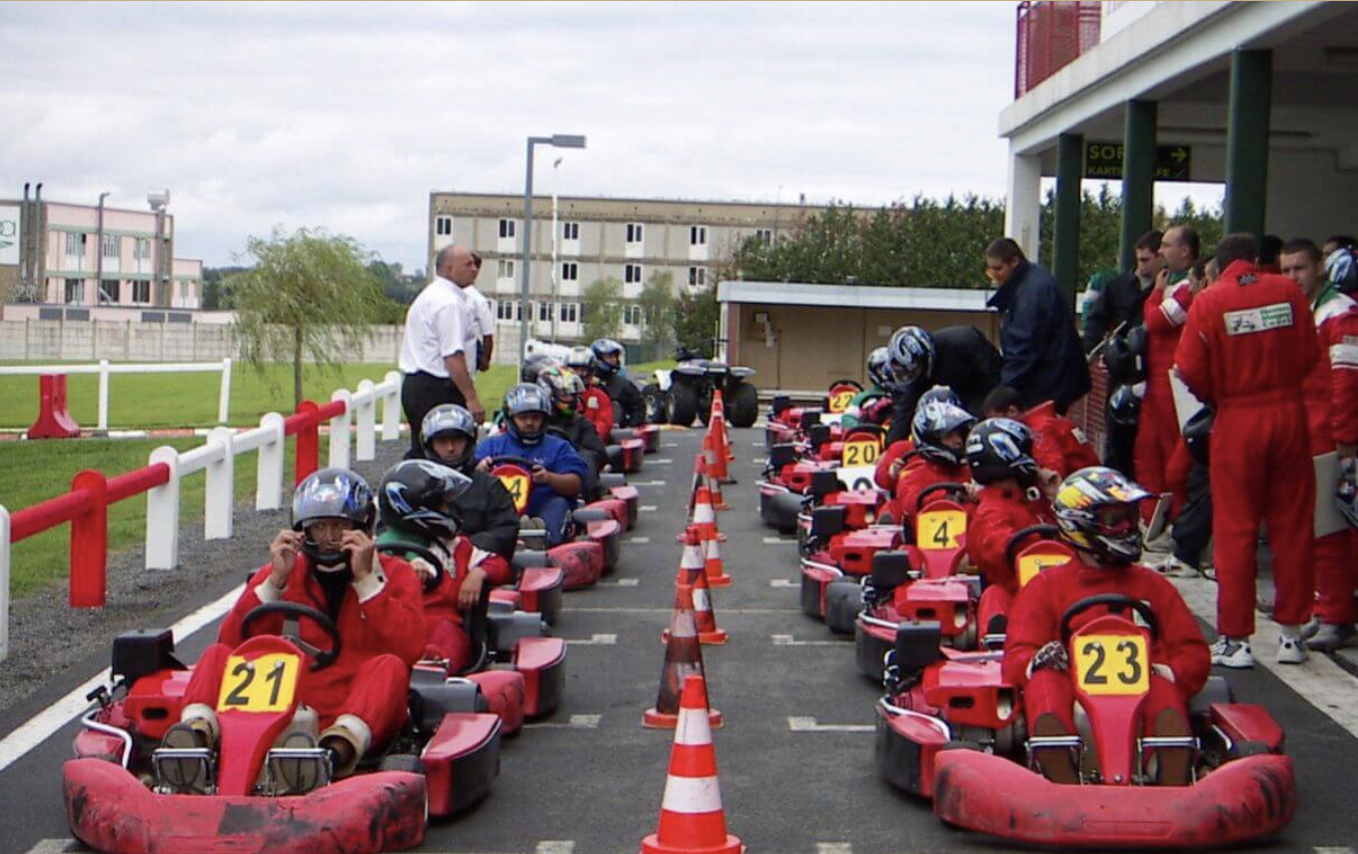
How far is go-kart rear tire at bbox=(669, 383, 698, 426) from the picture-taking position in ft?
87.9

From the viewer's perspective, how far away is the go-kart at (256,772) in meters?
5.63

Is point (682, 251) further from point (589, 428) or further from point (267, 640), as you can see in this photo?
point (267, 640)

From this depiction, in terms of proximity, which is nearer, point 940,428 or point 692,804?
point 692,804

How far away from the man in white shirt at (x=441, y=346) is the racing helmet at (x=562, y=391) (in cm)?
251

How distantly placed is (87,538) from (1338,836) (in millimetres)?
6783

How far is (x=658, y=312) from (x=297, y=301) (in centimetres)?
5538

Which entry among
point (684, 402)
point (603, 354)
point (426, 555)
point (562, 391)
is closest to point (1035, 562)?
point (426, 555)

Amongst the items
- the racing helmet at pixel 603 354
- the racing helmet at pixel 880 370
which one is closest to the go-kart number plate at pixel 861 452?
the racing helmet at pixel 880 370

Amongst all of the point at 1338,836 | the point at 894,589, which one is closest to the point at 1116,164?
the point at 894,589

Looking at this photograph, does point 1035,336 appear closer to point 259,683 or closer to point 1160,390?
point 1160,390

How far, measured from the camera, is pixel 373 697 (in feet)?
20.7

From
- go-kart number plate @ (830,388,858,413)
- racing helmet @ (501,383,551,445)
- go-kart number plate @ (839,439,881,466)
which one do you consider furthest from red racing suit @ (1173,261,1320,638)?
go-kart number plate @ (830,388,858,413)

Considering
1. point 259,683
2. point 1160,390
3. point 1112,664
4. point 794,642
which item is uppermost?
point 1160,390

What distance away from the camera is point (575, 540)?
40.3 ft
